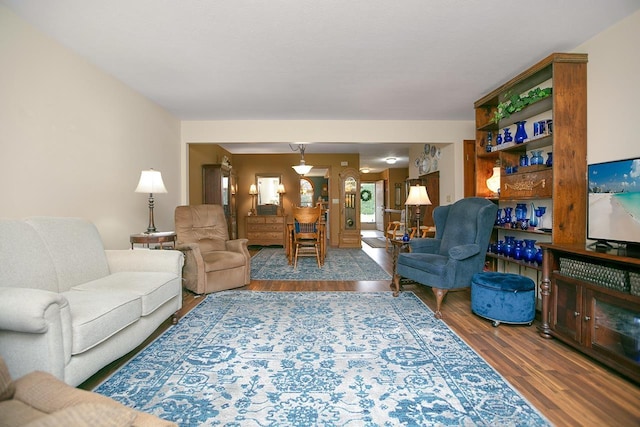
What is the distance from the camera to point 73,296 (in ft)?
6.95

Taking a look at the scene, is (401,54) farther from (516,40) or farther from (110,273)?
(110,273)

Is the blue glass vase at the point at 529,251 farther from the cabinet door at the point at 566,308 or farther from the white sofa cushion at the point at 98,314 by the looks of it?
the white sofa cushion at the point at 98,314

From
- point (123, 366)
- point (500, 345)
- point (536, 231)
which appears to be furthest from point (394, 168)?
point (123, 366)

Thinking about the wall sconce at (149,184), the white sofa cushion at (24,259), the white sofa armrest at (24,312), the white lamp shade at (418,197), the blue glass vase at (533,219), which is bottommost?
the white sofa armrest at (24,312)

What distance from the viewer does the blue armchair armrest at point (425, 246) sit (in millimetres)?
3982

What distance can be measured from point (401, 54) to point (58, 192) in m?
3.28

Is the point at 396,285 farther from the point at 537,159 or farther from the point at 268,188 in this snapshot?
the point at 268,188

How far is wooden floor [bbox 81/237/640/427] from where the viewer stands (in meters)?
1.70

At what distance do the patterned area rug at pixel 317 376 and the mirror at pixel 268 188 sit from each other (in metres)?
6.15

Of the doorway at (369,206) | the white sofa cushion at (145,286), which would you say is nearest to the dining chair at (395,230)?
the white sofa cushion at (145,286)

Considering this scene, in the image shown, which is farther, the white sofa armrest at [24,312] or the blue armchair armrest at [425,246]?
the blue armchair armrest at [425,246]

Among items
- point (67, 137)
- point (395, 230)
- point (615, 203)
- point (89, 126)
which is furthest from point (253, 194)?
point (615, 203)

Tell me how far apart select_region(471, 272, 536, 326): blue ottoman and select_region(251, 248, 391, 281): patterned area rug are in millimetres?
1969

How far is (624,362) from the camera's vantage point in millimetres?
1995
